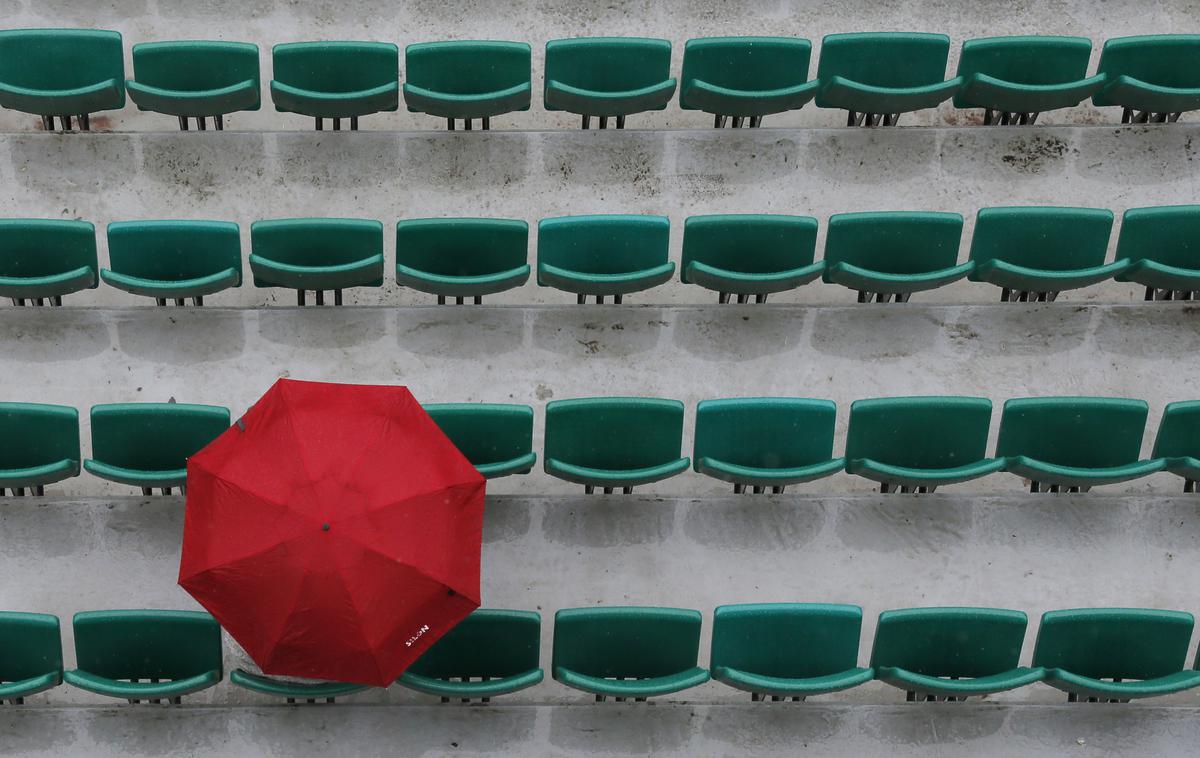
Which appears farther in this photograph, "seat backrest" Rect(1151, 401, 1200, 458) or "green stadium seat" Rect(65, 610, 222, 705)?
"seat backrest" Rect(1151, 401, 1200, 458)

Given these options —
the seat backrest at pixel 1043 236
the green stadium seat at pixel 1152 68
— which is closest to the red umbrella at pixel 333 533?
the seat backrest at pixel 1043 236

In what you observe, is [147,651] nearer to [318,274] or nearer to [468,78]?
[318,274]

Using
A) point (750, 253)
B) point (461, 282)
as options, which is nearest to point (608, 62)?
point (750, 253)

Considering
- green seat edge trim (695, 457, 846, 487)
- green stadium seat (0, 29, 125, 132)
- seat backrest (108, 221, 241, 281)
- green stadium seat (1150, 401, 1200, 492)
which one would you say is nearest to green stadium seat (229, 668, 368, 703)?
green seat edge trim (695, 457, 846, 487)

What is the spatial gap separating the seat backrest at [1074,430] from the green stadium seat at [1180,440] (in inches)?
2.1

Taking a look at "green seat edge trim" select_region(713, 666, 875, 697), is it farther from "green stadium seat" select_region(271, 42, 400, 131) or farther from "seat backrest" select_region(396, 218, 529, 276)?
"green stadium seat" select_region(271, 42, 400, 131)

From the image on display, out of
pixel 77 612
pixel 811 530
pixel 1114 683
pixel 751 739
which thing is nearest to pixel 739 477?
pixel 811 530

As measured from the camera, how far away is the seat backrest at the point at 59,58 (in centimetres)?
390

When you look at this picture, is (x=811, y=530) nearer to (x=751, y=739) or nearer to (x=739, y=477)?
(x=739, y=477)

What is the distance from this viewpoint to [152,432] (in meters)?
3.46

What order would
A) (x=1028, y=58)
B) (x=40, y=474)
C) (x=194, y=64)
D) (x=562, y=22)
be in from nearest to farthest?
(x=40, y=474) → (x=194, y=64) → (x=1028, y=58) → (x=562, y=22)

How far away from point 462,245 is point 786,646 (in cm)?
134

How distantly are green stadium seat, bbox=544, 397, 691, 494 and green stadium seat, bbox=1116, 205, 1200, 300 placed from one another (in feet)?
4.40

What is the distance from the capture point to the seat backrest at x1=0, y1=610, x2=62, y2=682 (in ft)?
10.5
